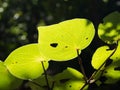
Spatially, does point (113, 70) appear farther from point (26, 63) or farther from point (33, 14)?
point (33, 14)

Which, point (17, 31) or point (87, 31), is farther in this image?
point (17, 31)

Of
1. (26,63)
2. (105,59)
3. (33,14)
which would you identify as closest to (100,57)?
(105,59)

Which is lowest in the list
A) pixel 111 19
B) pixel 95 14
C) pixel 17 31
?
pixel 17 31

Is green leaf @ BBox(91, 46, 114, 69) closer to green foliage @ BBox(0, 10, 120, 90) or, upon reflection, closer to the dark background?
green foliage @ BBox(0, 10, 120, 90)

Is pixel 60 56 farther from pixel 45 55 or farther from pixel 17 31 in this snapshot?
pixel 17 31

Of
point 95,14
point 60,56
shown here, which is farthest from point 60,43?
point 95,14

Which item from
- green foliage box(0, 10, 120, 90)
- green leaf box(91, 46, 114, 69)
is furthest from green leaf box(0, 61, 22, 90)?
green leaf box(91, 46, 114, 69)

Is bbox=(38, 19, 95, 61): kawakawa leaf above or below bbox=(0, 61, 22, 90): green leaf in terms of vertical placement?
above
